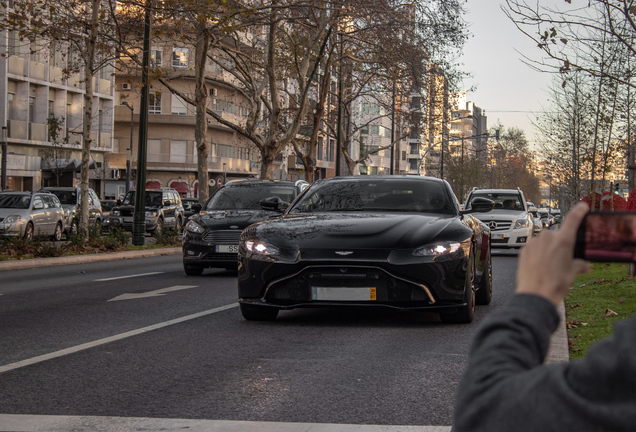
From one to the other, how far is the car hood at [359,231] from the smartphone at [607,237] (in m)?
7.00

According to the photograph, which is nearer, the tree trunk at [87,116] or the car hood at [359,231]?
the car hood at [359,231]

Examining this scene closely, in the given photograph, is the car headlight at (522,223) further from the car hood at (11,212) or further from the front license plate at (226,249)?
the car hood at (11,212)

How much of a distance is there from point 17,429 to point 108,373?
1.69 metres

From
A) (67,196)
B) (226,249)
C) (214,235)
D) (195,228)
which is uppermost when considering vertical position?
(67,196)

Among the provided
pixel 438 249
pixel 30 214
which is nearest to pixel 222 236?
pixel 438 249

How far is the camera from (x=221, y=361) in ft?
23.7

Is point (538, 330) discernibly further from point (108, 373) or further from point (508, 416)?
point (108, 373)

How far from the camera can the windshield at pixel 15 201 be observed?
1182 inches

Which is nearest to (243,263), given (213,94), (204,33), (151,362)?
(151,362)

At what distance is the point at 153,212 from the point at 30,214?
30.5 ft

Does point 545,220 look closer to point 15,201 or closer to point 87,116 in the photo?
point 15,201

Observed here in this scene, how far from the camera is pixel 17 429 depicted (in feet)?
16.5

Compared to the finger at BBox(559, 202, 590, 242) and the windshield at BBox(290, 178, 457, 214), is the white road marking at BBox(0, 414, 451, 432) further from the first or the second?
the windshield at BBox(290, 178, 457, 214)

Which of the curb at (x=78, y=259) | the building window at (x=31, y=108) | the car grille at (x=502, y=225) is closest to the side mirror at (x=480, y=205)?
the curb at (x=78, y=259)
